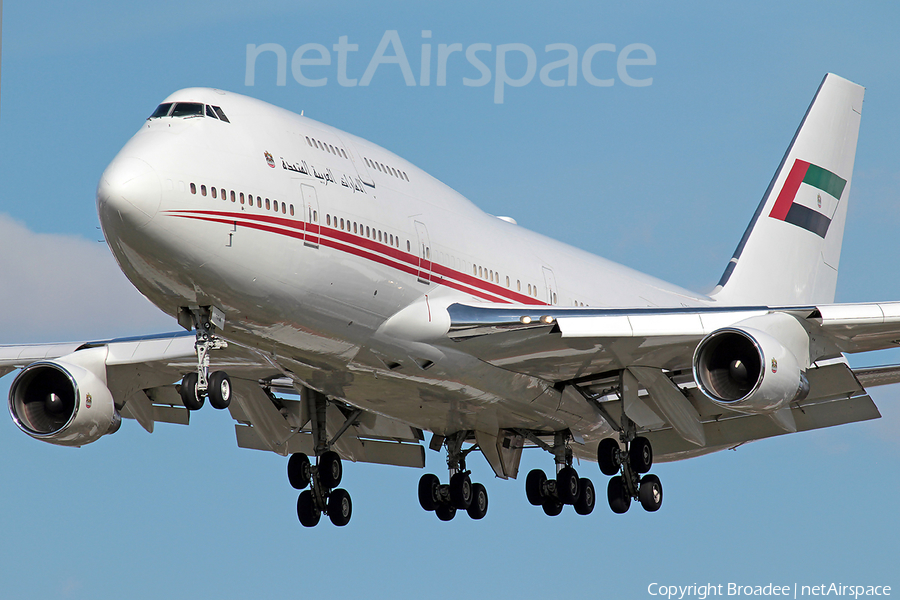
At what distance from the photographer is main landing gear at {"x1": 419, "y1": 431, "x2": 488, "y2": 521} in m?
27.2

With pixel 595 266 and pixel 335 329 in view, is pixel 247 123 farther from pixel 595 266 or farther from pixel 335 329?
pixel 595 266

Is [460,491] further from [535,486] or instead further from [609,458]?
[609,458]

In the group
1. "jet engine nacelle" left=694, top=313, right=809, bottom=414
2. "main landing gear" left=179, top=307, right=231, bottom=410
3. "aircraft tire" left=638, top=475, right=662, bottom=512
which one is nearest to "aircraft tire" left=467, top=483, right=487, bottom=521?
"aircraft tire" left=638, top=475, right=662, bottom=512

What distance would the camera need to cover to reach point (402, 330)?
2011cm

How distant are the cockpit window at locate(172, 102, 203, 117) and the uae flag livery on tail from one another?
2239 centimetres

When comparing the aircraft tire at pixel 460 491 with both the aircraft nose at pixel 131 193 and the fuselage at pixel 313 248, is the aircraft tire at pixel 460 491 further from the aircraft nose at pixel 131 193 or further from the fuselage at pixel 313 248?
the aircraft nose at pixel 131 193

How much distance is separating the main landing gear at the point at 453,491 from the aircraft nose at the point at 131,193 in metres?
12.1

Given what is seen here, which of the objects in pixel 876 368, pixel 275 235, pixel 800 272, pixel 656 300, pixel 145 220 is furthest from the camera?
pixel 800 272

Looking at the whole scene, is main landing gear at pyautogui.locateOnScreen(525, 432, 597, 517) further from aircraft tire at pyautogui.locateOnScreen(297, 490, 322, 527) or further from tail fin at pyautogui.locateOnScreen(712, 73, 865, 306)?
tail fin at pyautogui.locateOnScreen(712, 73, 865, 306)

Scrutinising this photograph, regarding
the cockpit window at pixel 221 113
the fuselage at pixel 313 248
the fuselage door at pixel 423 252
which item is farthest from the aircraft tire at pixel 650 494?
the cockpit window at pixel 221 113

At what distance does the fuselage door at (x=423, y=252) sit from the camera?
20.4 metres

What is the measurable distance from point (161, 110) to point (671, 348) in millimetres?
10275

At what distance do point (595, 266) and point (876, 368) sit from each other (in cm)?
664

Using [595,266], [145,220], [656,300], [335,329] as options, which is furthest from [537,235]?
[145,220]
